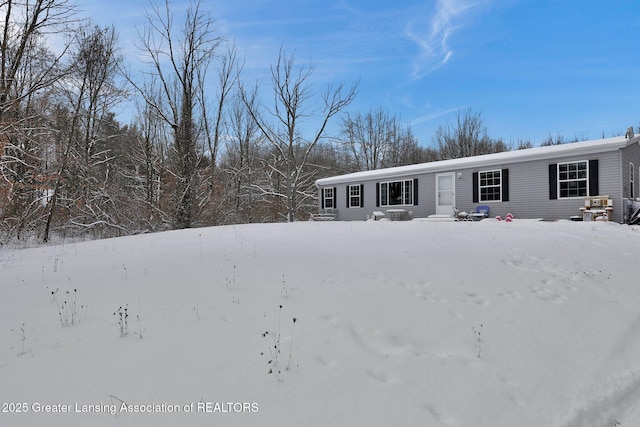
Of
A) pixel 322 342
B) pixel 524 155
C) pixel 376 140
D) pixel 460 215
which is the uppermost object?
pixel 376 140

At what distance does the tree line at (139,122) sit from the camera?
407 inches

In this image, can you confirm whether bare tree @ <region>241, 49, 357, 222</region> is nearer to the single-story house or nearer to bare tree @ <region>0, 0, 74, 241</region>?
the single-story house

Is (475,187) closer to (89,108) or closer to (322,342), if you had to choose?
(322,342)

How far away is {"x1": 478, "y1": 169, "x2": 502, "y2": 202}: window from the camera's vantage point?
488 inches

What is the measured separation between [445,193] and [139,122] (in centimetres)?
1736

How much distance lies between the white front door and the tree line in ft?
25.2

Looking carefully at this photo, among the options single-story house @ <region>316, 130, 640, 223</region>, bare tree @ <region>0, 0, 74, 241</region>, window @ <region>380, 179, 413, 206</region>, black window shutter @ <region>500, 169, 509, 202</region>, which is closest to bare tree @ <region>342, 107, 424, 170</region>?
single-story house @ <region>316, 130, 640, 223</region>

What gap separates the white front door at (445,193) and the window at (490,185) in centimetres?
110

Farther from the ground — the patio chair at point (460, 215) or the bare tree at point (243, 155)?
the bare tree at point (243, 155)

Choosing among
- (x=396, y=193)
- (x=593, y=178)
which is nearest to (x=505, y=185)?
(x=593, y=178)

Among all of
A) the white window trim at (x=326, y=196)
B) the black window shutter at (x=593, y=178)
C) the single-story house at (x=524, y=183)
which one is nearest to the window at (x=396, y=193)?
the single-story house at (x=524, y=183)

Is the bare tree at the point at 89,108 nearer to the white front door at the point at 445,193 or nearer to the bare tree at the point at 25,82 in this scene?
the bare tree at the point at 25,82

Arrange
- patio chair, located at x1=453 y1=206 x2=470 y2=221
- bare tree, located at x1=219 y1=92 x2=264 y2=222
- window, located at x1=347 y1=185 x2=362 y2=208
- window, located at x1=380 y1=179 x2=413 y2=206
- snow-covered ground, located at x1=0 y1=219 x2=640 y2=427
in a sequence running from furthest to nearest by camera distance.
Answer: bare tree, located at x1=219 y1=92 x2=264 y2=222 < window, located at x1=347 y1=185 x2=362 y2=208 < window, located at x1=380 y1=179 x2=413 y2=206 < patio chair, located at x1=453 y1=206 x2=470 y2=221 < snow-covered ground, located at x1=0 y1=219 x2=640 y2=427

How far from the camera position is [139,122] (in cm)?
1938
